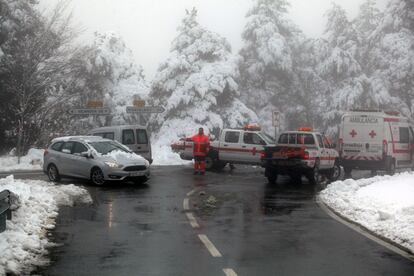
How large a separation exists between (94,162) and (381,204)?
9.29 meters

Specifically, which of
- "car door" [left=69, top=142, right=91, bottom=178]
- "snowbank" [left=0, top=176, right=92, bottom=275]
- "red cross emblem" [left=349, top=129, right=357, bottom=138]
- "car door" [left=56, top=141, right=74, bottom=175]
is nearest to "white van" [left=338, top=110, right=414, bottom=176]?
"red cross emblem" [left=349, top=129, right=357, bottom=138]

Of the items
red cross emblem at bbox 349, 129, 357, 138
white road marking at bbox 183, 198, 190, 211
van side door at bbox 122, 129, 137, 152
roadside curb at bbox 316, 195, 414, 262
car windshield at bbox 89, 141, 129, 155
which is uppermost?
red cross emblem at bbox 349, 129, 357, 138

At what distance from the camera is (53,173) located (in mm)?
19609

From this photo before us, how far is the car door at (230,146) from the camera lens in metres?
25.7

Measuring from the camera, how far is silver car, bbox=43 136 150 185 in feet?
59.1

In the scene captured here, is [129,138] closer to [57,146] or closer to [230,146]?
[230,146]

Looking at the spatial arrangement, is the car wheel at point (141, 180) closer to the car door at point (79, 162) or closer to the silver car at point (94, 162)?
the silver car at point (94, 162)

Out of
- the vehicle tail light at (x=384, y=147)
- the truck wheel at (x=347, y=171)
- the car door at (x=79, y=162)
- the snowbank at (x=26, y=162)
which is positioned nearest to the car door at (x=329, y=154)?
the vehicle tail light at (x=384, y=147)

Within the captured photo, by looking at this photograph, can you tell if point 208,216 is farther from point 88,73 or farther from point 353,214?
point 88,73

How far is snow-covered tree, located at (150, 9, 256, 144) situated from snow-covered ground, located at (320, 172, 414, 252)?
69.9 feet

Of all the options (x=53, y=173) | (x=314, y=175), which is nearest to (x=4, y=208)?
(x=53, y=173)

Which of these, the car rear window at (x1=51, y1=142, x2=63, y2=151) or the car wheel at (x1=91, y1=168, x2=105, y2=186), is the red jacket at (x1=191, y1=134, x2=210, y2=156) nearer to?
the car wheel at (x1=91, y1=168, x2=105, y2=186)

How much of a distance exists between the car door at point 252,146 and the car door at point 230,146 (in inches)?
10.7

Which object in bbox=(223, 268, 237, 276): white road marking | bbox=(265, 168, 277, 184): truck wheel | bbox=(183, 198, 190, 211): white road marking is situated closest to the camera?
bbox=(223, 268, 237, 276): white road marking
